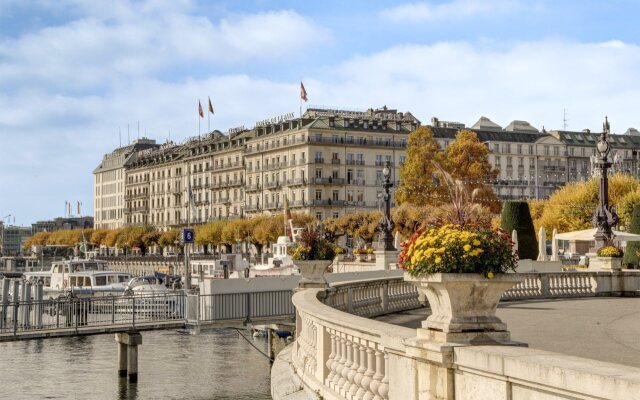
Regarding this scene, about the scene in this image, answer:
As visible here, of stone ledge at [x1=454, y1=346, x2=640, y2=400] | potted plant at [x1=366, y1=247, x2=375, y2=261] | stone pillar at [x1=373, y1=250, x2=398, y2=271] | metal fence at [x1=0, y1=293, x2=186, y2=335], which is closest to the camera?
stone ledge at [x1=454, y1=346, x2=640, y2=400]

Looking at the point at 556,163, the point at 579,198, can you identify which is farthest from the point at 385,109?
the point at 579,198

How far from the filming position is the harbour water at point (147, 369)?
2817 centimetres

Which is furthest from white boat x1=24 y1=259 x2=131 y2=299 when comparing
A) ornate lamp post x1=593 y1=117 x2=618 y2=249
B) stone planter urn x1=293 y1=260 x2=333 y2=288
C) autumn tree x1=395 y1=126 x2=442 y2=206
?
stone planter urn x1=293 y1=260 x2=333 y2=288

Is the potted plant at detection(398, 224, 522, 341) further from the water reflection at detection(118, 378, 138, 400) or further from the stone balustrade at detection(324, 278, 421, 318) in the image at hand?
the water reflection at detection(118, 378, 138, 400)

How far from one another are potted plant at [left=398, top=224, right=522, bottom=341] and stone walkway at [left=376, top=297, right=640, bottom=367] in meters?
5.30

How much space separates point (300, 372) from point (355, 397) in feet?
11.0

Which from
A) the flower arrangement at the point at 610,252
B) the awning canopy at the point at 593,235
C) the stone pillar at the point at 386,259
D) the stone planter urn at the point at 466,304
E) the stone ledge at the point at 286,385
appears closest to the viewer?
the stone planter urn at the point at 466,304

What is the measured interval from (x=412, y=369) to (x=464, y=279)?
92cm

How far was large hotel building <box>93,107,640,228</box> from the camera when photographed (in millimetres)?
119000

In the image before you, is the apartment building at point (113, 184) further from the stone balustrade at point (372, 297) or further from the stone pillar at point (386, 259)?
the stone balustrade at point (372, 297)

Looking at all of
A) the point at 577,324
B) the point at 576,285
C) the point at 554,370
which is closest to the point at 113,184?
the point at 576,285

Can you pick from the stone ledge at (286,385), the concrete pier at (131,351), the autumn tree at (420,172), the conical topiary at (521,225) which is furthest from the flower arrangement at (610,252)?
the autumn tree at (420,172)

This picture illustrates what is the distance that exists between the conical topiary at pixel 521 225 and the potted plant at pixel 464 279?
128 ft

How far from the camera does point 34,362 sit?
35625mm
